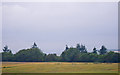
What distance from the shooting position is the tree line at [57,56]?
12867 mm

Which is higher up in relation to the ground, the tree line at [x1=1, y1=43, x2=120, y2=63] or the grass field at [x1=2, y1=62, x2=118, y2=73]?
the tree line at [x1=1, y1=43, x2=120, y2=63]

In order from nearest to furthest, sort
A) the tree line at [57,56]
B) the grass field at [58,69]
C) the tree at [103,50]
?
Result: the grass field at [58,69] → the tree line at [57,56] → the tree at [103,50]

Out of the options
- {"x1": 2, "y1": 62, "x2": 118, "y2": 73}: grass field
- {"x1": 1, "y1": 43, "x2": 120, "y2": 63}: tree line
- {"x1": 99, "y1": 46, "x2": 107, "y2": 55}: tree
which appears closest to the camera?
{"x1": 2, "y1": 62, "x2": 118, "y2": 73}: grass field

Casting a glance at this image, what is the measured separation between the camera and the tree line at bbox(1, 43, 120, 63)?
1287cm

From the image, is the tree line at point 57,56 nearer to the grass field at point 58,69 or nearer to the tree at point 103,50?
the tree at point 103,50

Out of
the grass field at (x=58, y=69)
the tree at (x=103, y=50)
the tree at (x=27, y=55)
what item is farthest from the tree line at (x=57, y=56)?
the grass field at (x=58, y=69)

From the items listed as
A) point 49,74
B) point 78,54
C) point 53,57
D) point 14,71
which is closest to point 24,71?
point 14,71

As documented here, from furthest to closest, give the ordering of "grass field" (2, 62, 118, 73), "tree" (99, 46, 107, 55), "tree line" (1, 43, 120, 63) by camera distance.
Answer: "tree" (99, 46, 107, 55) → "tree line" (1, 43, 120, 63) → "grass field" (2, 62, 118, 73)

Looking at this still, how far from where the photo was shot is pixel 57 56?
13.6 m

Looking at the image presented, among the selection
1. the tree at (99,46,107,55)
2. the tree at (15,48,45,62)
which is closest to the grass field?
the tree at (15,48,45,62)

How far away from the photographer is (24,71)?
35.0ft

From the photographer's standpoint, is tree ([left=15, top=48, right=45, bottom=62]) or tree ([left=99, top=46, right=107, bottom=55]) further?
tree ([left=99, top=46, right=107, bottom=55])

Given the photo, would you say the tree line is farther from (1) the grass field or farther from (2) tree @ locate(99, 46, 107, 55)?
(1) the grass field

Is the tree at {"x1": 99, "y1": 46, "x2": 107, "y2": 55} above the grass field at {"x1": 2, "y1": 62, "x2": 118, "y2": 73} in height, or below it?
above
